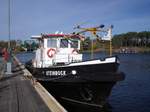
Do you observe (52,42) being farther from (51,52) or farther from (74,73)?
(74,73)

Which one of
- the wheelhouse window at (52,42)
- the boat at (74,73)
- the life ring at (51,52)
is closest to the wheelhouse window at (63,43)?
the boat at (74,73)

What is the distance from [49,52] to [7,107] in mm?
7075

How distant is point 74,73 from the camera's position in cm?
1430

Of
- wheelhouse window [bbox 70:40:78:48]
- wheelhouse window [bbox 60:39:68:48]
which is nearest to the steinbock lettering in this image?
wheelhouse window [bbox 60:39:68:48]

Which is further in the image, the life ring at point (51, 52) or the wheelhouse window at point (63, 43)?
the wheelhouse window at point (63, 43)

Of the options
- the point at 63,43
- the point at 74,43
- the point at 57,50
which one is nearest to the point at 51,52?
the point at 57,50

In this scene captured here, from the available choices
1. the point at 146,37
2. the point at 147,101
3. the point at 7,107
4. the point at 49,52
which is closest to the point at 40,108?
the point at 7,107

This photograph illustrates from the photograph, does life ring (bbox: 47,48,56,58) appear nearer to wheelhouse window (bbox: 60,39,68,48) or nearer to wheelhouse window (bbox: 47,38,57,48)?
wheelhouse window (bbox: 47,38,57,48)

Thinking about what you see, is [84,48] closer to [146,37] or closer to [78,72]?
[78,72]

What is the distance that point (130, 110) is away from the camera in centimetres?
1652

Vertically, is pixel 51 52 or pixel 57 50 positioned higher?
pixel 57 50

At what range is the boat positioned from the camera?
539 inches

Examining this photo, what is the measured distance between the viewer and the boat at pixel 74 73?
13.7 m

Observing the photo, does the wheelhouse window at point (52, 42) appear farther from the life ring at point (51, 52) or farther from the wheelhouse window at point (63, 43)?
the wheelhouse window at point (63, 43)
